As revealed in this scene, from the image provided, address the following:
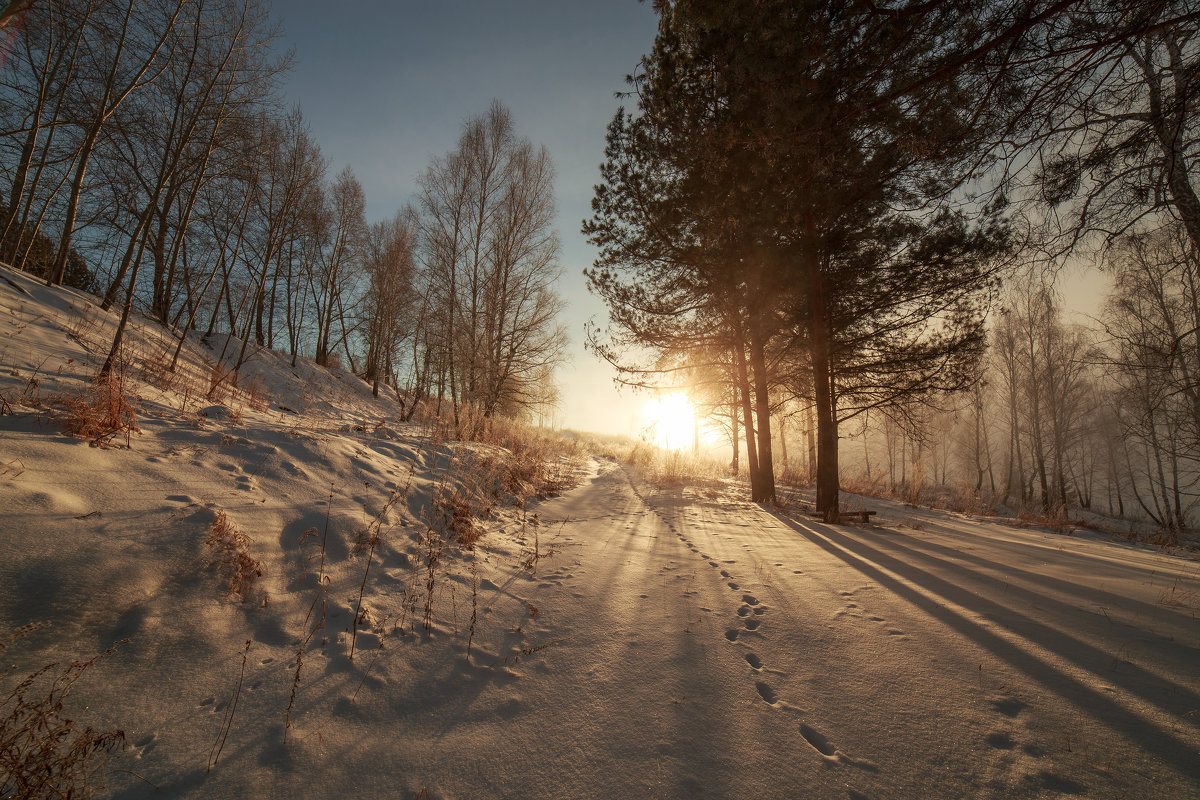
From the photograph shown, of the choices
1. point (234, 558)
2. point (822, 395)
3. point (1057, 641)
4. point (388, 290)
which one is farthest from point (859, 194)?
point (388, 290)

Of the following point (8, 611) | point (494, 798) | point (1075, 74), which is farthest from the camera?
point (1075, 74)

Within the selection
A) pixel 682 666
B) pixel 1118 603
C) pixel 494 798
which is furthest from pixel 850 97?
pixel 494 798

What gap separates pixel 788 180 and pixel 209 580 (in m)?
6.27

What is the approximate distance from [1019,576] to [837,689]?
3.12 metres

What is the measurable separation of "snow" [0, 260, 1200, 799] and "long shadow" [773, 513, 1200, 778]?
0.02 m

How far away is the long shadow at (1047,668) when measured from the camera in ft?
4.81

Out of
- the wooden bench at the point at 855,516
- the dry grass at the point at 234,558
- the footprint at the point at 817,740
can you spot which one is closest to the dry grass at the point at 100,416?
the dry grass at the point at 234,558

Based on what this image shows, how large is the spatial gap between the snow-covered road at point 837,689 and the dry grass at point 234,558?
4.36 ft

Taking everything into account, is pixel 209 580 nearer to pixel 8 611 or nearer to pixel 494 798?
pixel 8 611

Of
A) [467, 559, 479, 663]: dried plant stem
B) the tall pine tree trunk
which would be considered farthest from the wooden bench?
[467, 559, 479, 663]: dried plant stem

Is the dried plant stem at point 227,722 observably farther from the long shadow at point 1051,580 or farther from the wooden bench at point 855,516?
the wooden bench at point 855,516

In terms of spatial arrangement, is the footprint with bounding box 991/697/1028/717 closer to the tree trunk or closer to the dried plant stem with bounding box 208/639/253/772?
the dried plant stem with bounding box 208/639/253/772

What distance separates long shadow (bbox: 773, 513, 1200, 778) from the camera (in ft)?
4.81

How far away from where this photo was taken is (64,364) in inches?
148
